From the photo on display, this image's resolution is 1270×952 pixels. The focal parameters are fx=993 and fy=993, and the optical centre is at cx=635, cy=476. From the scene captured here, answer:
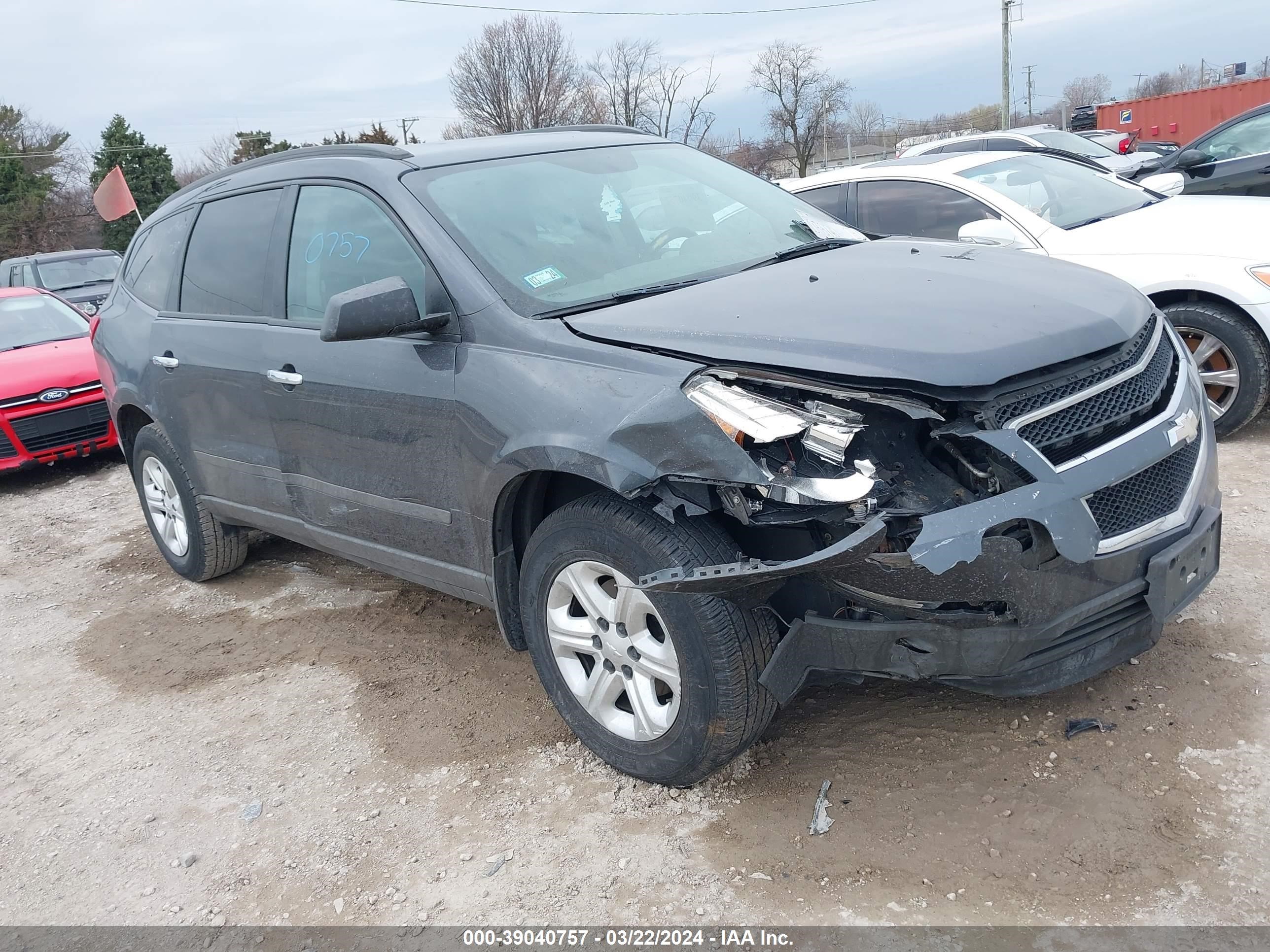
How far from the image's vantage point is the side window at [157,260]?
4.75 m

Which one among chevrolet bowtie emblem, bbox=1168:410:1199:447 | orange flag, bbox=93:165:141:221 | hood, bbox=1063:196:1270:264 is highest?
orange flag, bbox=93:165:141:221

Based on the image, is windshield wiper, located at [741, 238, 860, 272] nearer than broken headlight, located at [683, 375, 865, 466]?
No

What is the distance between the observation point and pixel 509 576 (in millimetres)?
3240

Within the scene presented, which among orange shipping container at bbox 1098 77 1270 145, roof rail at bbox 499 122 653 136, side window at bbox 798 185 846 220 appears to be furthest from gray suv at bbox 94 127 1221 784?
orange shipping container at bbox 1098 77 1270 145

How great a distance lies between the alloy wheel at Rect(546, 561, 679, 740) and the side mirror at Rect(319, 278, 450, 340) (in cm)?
92

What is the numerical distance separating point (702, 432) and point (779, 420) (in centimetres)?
19

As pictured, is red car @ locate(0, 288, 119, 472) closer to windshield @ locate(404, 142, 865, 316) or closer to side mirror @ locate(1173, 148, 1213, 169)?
windshield @ locate(404, 142, 865, 316)

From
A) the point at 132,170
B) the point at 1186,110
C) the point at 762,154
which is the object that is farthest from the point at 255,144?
the point at 1186,110

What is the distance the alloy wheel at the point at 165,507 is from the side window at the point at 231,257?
1029 millimetres

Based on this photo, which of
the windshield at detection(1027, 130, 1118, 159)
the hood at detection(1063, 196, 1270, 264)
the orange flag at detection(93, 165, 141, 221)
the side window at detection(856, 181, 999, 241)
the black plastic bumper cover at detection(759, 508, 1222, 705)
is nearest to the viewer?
the black plastic bumper cover at detection(759, 508, 1222, 705)

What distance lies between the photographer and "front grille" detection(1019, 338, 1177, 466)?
2.44m

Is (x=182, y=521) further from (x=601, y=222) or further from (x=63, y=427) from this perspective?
(x=63, y=427)

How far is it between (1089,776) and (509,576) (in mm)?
1812

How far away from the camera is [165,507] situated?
5.26 m
